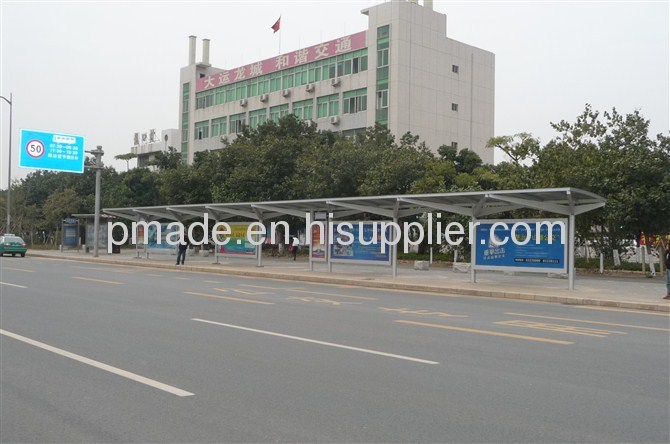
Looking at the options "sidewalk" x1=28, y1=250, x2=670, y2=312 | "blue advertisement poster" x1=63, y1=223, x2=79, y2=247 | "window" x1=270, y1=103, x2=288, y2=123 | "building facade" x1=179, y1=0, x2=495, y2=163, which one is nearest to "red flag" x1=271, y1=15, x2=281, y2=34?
"building facade" x1=179, y1=0, x2=495, y2=163

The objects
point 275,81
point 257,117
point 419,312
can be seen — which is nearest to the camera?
A: point 419,312

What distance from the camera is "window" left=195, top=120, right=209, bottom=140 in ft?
241

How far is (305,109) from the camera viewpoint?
203 feet

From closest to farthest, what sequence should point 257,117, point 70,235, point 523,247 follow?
1. point 523,247
2. point 70,235
3. point 257,117

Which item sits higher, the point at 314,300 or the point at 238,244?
the point at 238,244

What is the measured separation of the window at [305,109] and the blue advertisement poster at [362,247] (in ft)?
122

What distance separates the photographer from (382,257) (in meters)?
24.1

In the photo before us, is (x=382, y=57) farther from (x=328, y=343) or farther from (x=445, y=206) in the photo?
(x=328, y=343)

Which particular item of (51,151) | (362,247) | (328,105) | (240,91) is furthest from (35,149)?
(240,91)

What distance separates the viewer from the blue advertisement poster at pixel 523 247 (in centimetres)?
1917

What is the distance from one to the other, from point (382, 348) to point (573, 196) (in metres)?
11.6

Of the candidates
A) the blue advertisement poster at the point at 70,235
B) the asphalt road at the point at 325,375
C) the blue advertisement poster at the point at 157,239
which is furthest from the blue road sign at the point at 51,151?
the asphalt road at the point at 325,375

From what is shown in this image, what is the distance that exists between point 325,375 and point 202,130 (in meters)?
69.7

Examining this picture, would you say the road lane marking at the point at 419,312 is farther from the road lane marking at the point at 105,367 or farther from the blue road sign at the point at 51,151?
the blue road sign at the point at 51,151
